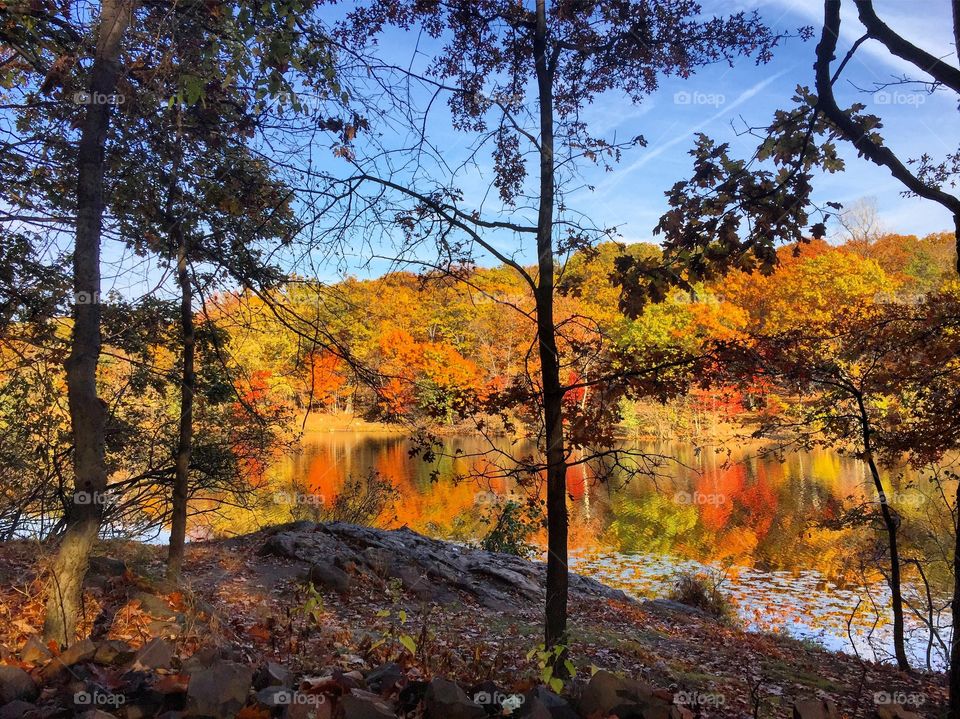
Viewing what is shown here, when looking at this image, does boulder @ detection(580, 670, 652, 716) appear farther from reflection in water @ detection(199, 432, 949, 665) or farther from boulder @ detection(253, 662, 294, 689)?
reflection in water @ detection(199, 432, 949, 665)

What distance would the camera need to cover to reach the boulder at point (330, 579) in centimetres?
905

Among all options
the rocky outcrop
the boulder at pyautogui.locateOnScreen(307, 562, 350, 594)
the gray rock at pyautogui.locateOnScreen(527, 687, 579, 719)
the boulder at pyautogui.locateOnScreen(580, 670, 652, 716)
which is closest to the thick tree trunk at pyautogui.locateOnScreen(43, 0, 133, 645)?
the gray rock at pyautogui.locateOnScreen(527, 687, 579, 719)

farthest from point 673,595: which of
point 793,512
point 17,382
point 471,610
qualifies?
point 17,382

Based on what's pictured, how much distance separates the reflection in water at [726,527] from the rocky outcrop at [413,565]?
165 cm

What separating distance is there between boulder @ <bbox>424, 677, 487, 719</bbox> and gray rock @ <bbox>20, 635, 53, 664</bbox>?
7.64 feet

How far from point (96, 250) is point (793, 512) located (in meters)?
20.8

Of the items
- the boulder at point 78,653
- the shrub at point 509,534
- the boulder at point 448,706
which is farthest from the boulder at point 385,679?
the shrub at point 509,534

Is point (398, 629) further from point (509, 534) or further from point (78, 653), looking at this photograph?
point (509, 534)

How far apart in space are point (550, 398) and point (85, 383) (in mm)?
3425

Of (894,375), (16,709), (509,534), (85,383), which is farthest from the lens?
(509,534)

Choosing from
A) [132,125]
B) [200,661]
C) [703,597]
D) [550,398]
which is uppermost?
[132,125]

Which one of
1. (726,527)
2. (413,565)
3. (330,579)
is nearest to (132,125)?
(330,579)

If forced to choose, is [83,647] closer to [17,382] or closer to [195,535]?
[17,382]

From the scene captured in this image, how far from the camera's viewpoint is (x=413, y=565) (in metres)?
10.8
